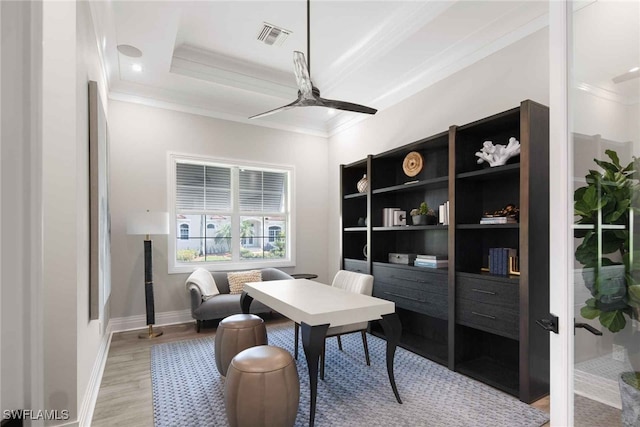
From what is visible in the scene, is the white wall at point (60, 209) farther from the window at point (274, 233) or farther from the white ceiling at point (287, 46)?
the window at point (274, 233)

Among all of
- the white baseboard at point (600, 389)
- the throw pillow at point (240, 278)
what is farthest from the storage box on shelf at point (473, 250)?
the throw pillow at point (240, 278)

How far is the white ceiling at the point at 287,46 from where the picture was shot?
9.16 feet

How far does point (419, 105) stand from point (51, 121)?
137 inches

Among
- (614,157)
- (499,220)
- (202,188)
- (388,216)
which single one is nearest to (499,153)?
(499,220)

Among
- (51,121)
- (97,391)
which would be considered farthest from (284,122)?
(97,391)

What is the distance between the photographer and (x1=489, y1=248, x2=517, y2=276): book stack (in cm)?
267

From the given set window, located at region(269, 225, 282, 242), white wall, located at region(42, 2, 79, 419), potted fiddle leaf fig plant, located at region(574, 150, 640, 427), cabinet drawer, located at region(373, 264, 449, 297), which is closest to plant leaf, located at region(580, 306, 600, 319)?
potted fiddle leaf fig plant, located at region(574, 150, 640, 427)

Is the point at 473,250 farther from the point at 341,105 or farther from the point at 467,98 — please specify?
the point at 341,105

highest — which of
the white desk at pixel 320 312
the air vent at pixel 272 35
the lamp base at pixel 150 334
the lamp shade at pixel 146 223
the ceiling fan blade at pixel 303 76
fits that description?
the air vent at pixel 272 35

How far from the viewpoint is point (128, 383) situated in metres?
2.66

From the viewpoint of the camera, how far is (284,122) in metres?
5.22

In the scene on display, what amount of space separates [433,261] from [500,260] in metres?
0.66

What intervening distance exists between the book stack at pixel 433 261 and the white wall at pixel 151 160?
289 centimetres

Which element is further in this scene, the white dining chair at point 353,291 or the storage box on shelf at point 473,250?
the white dining chair at point 353,291
